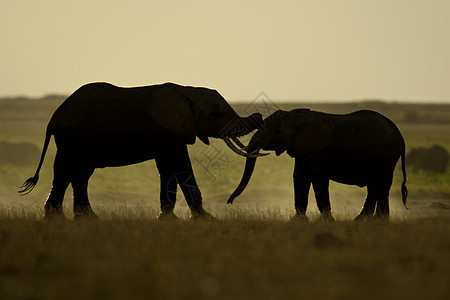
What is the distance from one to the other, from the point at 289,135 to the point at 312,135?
21.4 inches

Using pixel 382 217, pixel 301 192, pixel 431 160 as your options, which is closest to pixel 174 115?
pixel 301 192

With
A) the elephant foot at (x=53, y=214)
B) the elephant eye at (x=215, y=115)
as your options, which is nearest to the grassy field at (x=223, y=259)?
→ the elephant foot at (x=53, y=214)

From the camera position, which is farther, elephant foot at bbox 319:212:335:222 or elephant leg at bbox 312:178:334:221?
elephant leg at bbox 312:178:334:221

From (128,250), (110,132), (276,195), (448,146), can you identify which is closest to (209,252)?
(128,250)

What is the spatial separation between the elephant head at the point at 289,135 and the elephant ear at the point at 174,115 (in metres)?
1.37

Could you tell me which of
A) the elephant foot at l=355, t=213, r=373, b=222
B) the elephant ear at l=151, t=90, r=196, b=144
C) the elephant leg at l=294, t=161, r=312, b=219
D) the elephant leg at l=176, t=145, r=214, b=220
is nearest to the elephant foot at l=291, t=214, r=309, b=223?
the elephant leg at l=294, t=161, r=312, b=219

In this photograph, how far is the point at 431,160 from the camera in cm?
4475

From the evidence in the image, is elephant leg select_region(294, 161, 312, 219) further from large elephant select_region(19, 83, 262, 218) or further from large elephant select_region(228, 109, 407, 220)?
large elephant select_region(19, 83, 262, 218)

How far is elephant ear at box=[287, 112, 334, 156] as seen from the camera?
18125 millimetres

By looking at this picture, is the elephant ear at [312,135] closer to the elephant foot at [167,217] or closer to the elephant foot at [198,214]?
the elephant foot at [198,214]

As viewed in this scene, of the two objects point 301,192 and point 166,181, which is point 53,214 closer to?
point 166,181

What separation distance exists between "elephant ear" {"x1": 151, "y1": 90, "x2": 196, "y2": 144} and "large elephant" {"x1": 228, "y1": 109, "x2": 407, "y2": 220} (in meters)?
1.38

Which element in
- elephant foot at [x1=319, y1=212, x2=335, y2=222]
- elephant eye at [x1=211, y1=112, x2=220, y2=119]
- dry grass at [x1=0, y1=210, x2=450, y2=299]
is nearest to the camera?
dry grass at [x1=0, y1=210, x2=450, y2=299]

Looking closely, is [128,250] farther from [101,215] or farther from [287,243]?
[101,215]
